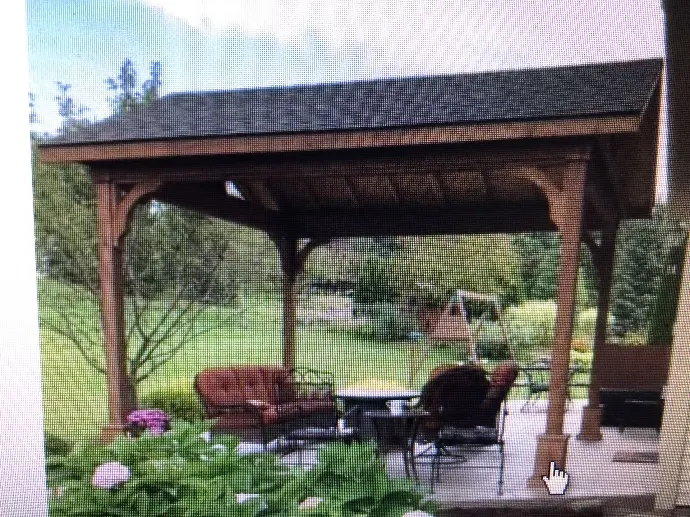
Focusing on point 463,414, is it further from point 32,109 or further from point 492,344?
point 32,109

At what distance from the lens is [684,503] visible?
640 mm

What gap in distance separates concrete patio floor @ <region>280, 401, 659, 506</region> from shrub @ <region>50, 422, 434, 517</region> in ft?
0.21

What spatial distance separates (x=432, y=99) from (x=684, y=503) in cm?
65

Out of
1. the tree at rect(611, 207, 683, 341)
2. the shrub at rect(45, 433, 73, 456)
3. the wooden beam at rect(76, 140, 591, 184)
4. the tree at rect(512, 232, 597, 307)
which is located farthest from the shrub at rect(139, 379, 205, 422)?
the tree at rect(611, 207, 683, 341)

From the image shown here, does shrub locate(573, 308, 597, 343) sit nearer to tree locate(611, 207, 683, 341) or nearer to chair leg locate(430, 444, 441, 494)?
tree locate(611, 207, 683, 341)

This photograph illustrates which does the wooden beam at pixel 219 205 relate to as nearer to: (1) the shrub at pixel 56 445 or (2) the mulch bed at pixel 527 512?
(1) the shrub at pixel 56 445

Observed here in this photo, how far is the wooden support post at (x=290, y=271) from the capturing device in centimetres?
70

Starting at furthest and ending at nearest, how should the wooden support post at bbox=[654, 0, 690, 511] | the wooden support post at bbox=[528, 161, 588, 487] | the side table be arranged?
the side table
the wooden support post at bbox=[528, 161, 588, 487]
the wooden support post at bbox=[654, 0, 690, 511]

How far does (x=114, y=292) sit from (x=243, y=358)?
9.5 inches

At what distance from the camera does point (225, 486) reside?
27.8 inches

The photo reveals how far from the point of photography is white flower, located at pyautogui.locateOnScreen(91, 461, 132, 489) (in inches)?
26.5

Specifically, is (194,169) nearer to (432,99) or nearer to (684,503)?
(432,99)

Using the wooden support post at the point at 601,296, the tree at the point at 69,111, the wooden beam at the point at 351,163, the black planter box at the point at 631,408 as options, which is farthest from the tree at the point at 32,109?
the black planter box at the point at 631,408

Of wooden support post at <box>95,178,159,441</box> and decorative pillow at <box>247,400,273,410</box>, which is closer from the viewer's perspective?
wooden support post at <box>95,178,159,441</box>
